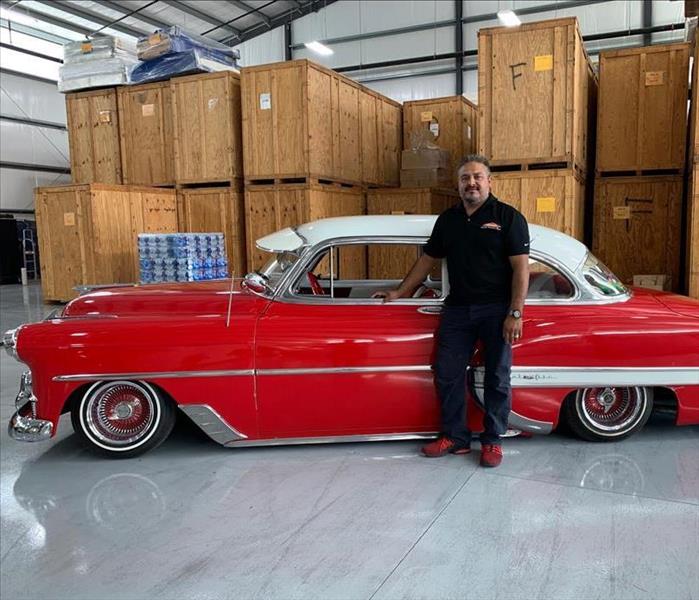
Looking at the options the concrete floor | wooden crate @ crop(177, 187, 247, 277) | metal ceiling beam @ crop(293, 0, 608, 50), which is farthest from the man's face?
metal ceiling beam @ crop(293, 0, 608, 50)

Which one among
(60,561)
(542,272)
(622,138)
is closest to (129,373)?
(60,561)

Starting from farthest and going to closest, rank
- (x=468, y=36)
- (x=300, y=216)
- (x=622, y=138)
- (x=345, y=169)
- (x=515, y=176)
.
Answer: (x=468, y=36), (x=345, y=169), (x=300, y=216), (x=622, y=138), (x=515, y=176)

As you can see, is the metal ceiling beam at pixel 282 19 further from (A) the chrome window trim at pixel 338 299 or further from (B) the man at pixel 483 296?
(B) the man at pixel 483 296

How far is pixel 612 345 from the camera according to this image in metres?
4.33

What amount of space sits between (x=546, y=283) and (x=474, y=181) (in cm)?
96

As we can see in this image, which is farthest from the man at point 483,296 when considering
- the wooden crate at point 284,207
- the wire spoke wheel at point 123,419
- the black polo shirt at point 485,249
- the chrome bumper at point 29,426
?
the wooden crate at point 284,207

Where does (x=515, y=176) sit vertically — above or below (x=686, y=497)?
above

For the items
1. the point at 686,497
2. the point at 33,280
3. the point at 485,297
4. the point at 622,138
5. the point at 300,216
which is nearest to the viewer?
the point at 686,497

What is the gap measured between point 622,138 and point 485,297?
5474 millimetres

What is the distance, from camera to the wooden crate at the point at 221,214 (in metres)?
10.3

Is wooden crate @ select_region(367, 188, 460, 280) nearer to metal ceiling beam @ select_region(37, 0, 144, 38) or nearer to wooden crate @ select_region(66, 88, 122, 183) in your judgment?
wooden crate @ select_region(66, 88, 122, 183)

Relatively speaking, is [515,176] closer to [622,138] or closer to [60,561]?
[622,138]

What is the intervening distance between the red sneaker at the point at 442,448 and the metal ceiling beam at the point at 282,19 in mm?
24662

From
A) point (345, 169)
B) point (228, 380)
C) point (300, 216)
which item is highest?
point (345, 169)
